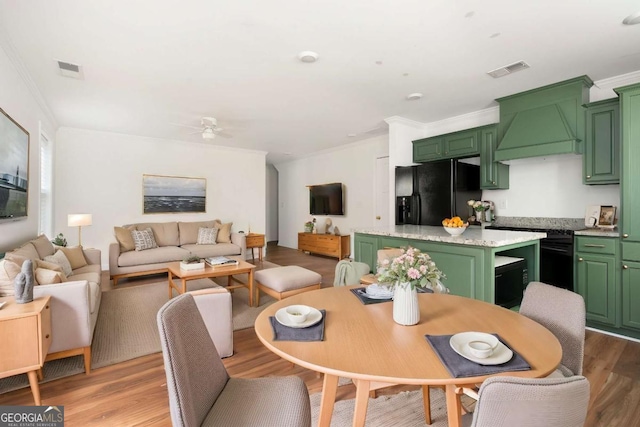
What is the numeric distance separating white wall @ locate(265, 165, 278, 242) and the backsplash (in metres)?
6.65

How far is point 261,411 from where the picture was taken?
1.13 meters

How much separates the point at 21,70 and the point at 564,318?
4.68 metres

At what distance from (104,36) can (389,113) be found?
3453 millimetres

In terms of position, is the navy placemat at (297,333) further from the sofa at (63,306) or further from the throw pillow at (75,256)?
the throw pillow at (75,256)

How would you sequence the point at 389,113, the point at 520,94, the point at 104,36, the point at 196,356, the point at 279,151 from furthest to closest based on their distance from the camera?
the point at 279,151 → the point at 389,113 → the point at 520,94 → the point at 104,36 → the point at 196,356

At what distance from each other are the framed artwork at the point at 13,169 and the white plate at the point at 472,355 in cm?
343

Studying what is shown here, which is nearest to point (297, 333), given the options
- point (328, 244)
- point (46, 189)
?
point (46, 189)

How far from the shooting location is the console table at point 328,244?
669 cm

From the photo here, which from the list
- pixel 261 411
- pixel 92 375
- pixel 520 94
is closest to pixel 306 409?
pixel 261 411

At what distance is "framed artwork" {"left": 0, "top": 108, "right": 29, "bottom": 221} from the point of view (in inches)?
101

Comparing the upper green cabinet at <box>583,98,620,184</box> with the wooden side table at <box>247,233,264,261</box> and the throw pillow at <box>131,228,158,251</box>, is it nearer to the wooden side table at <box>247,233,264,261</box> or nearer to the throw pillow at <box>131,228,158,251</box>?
the wooden side table at <box>247,233,264,261</box>

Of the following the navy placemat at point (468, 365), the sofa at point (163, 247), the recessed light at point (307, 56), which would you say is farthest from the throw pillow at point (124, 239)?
the navy placemat at point (468, 365)

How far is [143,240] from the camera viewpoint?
5.15 metres

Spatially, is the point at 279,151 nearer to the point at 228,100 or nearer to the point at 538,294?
the point at 228,100
